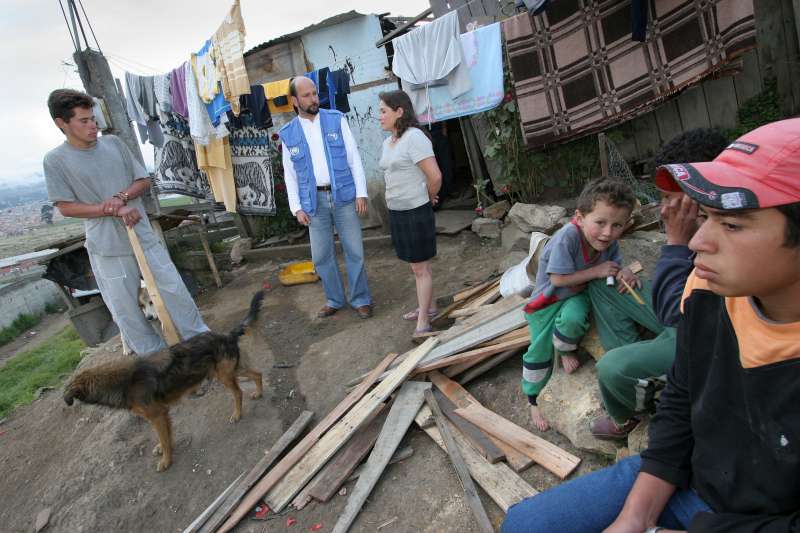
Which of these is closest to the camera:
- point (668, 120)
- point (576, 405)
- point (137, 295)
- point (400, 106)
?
point (576, 405)

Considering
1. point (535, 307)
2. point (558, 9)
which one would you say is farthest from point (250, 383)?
point (558, 9)

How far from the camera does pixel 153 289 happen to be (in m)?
4.34

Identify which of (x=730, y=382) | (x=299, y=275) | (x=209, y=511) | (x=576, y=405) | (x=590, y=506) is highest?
(x=730, y=382)

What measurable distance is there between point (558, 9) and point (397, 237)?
3.69 meters

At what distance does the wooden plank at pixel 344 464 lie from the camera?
3.02 m

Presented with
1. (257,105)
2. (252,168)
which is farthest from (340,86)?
(252,168)

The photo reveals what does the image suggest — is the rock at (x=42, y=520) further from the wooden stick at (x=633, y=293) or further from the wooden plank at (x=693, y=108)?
the wooden plank at (x=693, y=108)

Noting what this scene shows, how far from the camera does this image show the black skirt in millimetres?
4324

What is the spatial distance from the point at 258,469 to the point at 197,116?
549 cm

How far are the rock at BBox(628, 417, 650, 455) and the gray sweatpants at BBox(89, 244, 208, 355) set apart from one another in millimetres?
4085

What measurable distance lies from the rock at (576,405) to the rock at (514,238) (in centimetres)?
298

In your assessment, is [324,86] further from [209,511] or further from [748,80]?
[209,511]

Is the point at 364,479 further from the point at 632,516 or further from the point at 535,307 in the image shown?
the point at 632,516

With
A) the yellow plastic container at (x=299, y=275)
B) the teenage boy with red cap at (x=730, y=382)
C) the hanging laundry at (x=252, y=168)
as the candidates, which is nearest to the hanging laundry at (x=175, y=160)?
the hanging laundry at (x=252, y=168)
